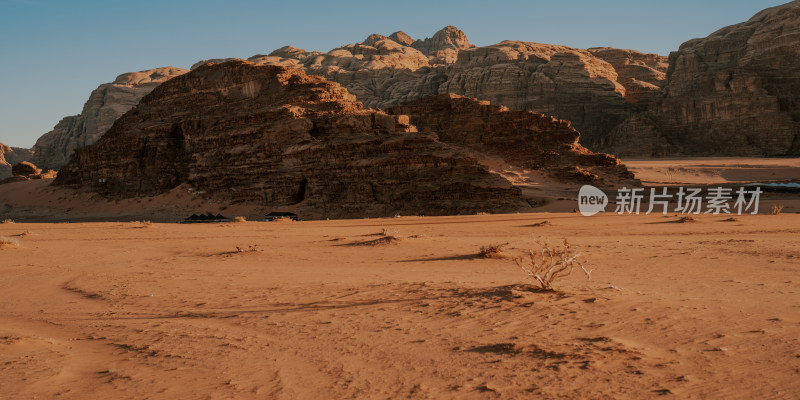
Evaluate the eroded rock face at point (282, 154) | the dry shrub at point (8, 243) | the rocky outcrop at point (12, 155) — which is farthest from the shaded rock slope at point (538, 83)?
the rocky outcrop at point (12, 155)

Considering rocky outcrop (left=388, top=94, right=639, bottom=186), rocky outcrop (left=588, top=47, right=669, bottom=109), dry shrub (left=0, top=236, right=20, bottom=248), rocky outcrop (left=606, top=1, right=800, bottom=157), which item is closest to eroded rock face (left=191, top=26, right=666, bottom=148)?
rocky outcrop (left=588, top=47, right=669, bottom=109)

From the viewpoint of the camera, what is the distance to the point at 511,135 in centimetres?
5356

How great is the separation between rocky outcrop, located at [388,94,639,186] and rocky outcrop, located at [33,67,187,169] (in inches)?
2900

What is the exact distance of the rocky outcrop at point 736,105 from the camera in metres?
75.4

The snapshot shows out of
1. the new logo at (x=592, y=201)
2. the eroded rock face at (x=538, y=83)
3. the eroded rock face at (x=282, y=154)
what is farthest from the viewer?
the eroded rock face at (x=538, y=83)

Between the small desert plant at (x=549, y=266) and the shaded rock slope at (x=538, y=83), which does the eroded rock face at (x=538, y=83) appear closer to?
the shaded rock slope at (x=538, y=83)

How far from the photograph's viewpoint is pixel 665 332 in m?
5.10

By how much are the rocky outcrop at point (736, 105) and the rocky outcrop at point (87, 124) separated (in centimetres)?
9206

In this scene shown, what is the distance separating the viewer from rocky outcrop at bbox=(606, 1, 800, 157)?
75438 mm

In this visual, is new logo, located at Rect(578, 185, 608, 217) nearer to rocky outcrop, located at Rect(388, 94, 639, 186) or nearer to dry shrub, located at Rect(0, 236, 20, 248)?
rocky outcrop, located at Rect(388, 94, 639, 186)

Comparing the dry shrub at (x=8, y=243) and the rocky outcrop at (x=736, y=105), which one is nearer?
the dry shrub at (x=8, y=243)

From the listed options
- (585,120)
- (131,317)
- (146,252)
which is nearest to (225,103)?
(146,252)

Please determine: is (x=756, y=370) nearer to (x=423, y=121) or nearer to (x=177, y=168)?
(x=177, y=168)

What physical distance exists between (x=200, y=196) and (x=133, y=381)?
3303 centimetres
